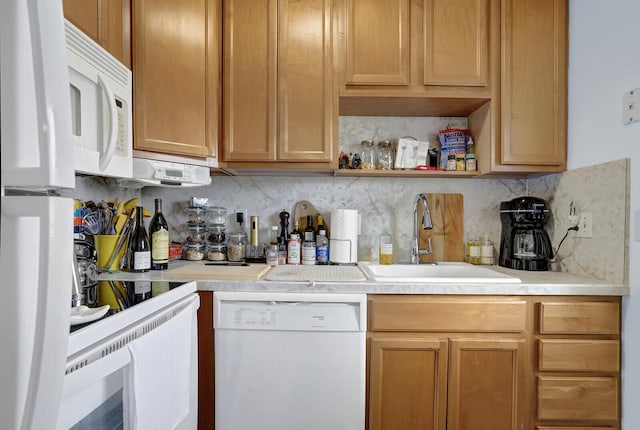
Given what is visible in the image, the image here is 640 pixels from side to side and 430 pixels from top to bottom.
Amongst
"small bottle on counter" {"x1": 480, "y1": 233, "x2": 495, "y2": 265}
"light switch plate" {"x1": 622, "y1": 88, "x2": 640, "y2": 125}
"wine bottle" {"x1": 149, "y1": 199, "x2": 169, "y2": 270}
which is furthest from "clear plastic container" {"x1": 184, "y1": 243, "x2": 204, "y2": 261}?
"light switch plate" {"x1": 622, "y1": 88, "x2": 640, "y2": 125}

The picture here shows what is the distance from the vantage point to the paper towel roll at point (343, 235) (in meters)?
1.80

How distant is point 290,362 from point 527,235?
1342 millimetres

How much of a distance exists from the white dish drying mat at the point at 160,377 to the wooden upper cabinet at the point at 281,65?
0.95 meters

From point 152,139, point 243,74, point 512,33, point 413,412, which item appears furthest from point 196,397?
point 512,33

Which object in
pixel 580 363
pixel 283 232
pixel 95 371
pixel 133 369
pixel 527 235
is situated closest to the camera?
pixel 95 371

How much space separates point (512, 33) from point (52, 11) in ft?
6.16

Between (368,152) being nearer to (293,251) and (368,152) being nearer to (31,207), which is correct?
(293,251)

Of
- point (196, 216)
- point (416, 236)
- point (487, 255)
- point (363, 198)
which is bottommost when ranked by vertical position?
point (487, 255)

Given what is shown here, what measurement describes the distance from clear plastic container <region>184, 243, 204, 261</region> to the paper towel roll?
0.74m

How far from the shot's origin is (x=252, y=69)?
5.36 ft

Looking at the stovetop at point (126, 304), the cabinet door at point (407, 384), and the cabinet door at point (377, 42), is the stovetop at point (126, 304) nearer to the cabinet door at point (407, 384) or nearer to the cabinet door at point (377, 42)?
the cabinet door at point (407, 384)

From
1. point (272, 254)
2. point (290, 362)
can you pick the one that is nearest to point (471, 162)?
point (272, 254)

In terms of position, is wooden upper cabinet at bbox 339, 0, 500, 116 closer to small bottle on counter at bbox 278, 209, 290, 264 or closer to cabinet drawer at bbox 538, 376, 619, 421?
small bottle on counter at bbox 278, 209, 290, 264

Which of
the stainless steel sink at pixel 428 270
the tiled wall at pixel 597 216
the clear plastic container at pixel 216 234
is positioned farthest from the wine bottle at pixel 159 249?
the tiled wall at pixel 597 216
